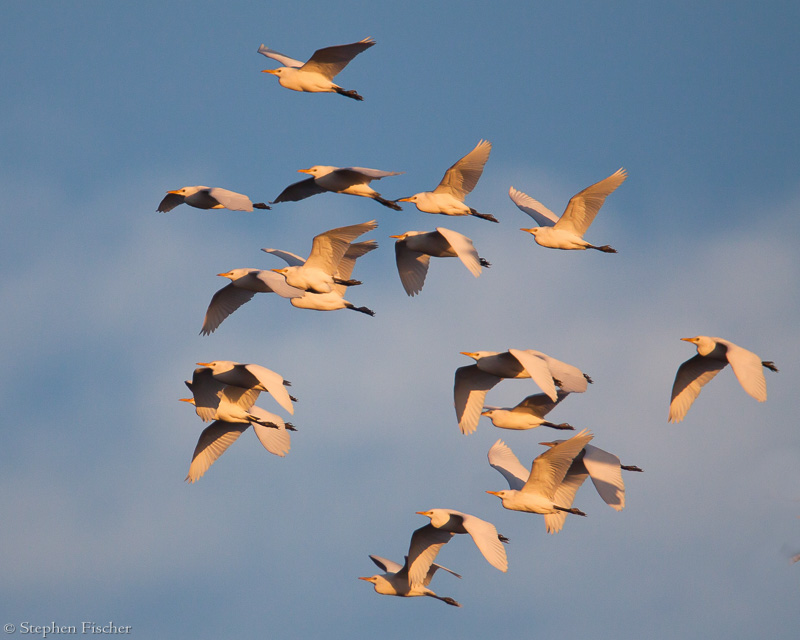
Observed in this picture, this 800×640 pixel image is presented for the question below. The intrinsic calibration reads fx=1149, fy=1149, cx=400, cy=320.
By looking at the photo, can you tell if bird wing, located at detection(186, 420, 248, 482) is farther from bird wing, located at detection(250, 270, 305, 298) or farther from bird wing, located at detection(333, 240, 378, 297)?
bird wing, located at detection(333, 240, 378, 297)

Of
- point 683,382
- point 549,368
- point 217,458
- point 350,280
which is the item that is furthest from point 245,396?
point 683,382

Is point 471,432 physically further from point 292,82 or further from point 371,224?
point 292,82

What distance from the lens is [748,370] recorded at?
24.5m

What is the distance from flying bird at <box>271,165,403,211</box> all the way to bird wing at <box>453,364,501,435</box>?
4.82 meters

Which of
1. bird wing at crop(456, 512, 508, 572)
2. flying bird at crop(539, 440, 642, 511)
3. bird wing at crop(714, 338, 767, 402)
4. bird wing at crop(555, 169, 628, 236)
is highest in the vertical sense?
bird wing at crop(555, 169, 628, 236)

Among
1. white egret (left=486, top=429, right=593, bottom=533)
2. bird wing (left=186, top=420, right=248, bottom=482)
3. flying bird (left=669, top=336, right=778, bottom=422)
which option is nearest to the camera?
flying bird (left=669, top=336, right=778, bottom=422)

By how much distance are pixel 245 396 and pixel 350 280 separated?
4.05m

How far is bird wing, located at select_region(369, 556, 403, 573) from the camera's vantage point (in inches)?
1139

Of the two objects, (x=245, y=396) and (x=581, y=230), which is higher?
(x=581, y=230)

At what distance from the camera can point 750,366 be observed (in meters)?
24.7

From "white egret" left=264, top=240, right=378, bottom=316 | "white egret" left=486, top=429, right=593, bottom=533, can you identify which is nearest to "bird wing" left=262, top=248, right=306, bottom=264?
"white egret" left=264, top=240, right=378, bottom=316

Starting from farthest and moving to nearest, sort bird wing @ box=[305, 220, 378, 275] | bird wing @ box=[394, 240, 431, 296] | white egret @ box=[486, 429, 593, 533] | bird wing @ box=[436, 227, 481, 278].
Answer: bird wing @ box=[394, 240, 431, 296] → bird wing @ box=[305, 220, 378, 275] → bird wing @ box=[436, 227, 481, 278] → white egret @ box=[486, 429, 593, 533]

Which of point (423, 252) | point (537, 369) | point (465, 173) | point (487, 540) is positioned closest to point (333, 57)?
point (465, 173)

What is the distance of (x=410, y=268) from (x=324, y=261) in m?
3.15
